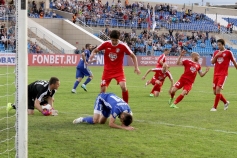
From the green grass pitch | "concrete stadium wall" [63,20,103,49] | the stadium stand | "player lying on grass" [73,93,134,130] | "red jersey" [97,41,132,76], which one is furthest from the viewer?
the stadium stand

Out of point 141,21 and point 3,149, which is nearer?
point 3,149

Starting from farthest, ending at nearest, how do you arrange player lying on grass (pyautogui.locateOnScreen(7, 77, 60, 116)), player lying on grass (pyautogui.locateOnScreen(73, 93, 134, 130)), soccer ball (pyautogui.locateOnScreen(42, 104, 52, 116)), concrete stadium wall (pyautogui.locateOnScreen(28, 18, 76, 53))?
1. concrete stadium wall (pyautogui.locateOnScreen(28, 18, 76, 53))
2. soccer ball (pyautogui.locateOnScreen(42, 104, 52, 116))
3. player lying on grass (pyautogui.locateOnScreen(7, 77, 60, 116))
4. player lying on grass (pyautogui.locateOnScreen(73, 93, 134, 130))

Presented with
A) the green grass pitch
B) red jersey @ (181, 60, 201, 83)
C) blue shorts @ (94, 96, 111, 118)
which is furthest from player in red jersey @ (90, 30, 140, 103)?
red jersey @ (181, 60, 201, 83)

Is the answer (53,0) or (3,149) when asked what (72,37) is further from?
(3,149)

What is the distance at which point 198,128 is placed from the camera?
32.4 feet

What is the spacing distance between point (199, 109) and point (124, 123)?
4971 millimetres

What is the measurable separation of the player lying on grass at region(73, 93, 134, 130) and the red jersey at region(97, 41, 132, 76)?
2.27 meters

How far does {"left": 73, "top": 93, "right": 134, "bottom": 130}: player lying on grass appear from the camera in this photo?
30.1 ft

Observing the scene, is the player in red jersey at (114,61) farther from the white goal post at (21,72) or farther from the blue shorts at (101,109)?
the white goal post at (21,72)

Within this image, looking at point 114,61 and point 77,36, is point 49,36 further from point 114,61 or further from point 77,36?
point 114,61

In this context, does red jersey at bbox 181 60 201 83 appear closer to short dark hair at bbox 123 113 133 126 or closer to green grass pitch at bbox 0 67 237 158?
green grass pitch at bbox 0 67 237 158

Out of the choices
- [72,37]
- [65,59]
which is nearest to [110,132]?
[65,59]

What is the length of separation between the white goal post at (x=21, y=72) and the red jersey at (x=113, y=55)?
599 cm

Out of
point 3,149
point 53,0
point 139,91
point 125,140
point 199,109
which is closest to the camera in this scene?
point 3,149
